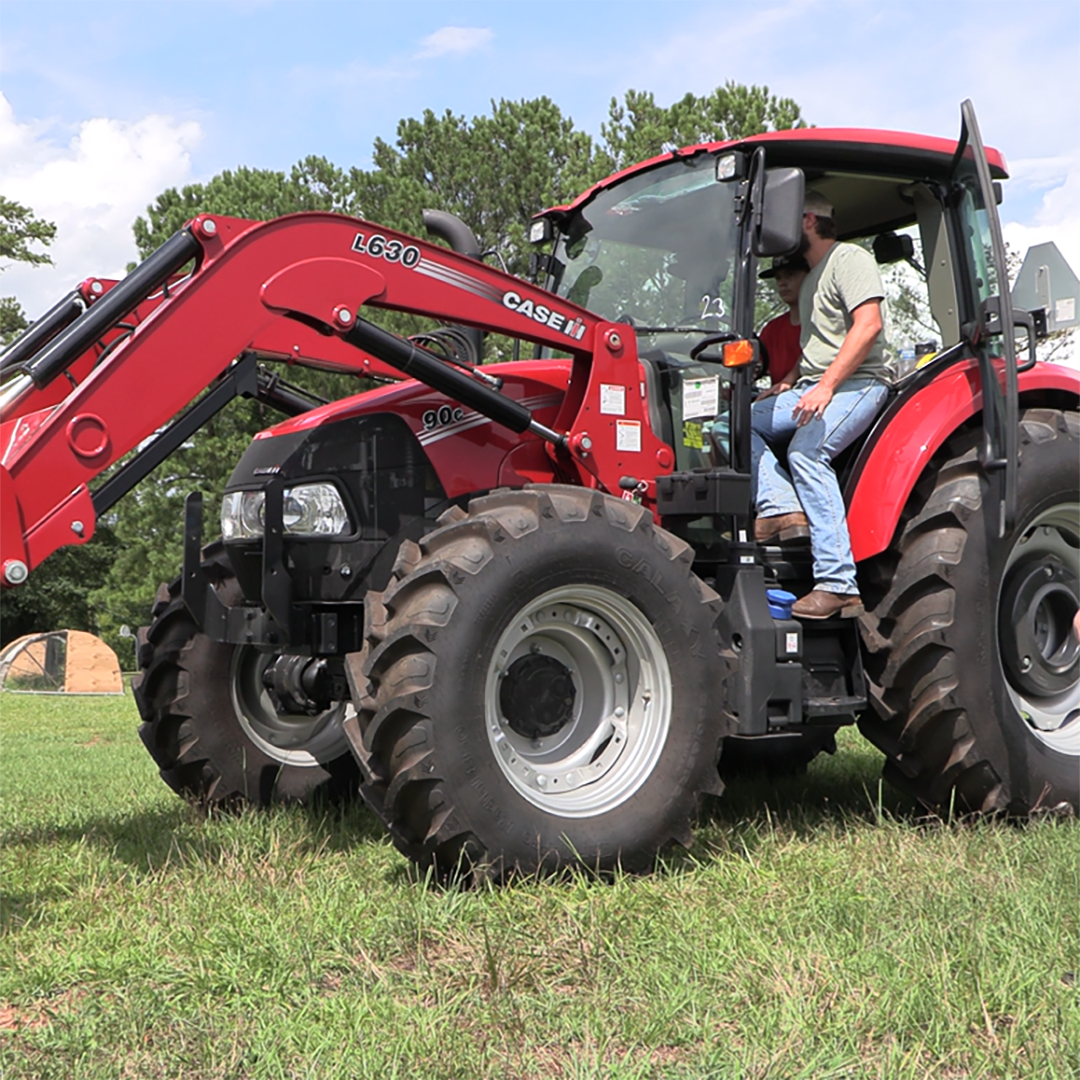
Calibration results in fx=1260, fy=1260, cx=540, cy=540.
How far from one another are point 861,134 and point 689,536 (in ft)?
6.23

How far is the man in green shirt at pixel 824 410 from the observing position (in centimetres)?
491

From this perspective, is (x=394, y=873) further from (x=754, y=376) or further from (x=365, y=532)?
(x=754, y=376)

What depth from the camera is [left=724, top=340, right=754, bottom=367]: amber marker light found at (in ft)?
16.3

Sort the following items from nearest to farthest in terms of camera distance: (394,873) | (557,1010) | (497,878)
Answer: (557,1010) < (497,878) < (394,873)

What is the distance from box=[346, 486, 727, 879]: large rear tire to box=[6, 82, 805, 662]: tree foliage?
19.6 metres

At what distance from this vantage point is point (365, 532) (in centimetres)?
476

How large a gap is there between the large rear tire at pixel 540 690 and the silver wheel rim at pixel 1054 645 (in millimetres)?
1689

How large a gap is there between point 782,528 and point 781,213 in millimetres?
1234

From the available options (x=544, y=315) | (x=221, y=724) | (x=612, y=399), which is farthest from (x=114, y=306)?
(x=221, y=724)

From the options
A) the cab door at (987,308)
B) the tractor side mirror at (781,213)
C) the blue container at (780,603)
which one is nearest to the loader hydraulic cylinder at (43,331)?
the tractor side mirror at (781,213)

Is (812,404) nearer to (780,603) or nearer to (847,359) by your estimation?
(847,359)

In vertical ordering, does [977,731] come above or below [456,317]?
below

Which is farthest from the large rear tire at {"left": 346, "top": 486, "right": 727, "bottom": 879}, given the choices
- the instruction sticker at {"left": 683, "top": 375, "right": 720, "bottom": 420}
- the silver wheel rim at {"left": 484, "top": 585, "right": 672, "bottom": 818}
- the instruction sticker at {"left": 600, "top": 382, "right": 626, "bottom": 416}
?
the instruction sticker at {"left": 683, "top": 375, "right": 720, "bottom": 420}

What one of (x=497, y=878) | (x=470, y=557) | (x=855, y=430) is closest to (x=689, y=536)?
(x=855, y=430)
